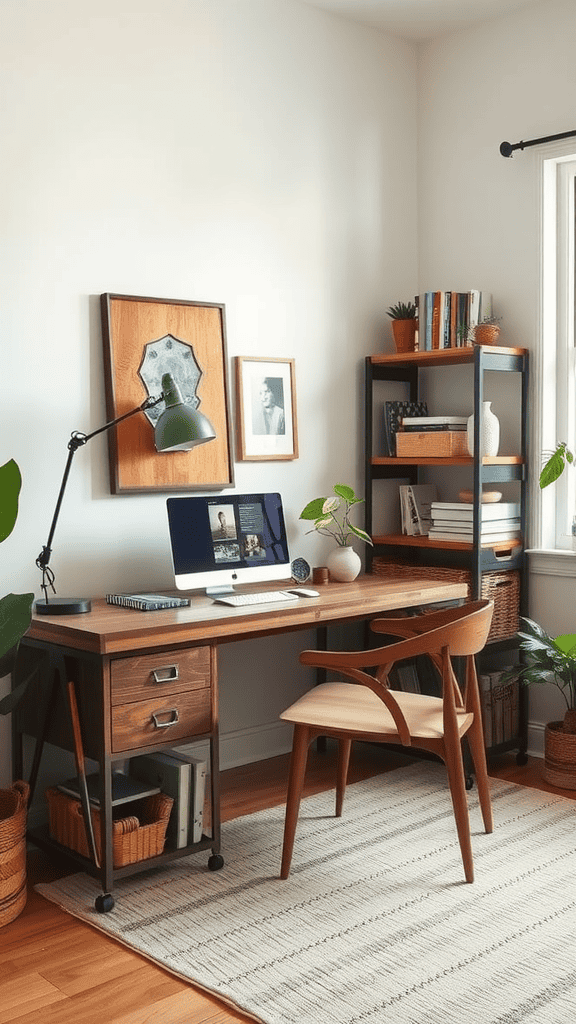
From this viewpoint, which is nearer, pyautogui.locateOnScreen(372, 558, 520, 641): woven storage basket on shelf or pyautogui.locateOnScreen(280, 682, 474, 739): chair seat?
pyautogui.locateOnScreen(280, 682, 474, 739): chair seat

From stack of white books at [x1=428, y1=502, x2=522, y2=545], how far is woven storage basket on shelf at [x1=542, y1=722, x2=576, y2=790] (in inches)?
29.1

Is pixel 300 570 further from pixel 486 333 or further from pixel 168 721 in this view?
pixel 486 333

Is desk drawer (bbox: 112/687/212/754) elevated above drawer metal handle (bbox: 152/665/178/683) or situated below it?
below

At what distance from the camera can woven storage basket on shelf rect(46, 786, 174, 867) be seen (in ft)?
9.12

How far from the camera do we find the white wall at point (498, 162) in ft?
12.8

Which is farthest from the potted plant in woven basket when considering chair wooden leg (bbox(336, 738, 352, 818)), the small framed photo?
the small framed photo

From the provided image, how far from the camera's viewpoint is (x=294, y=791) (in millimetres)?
2863

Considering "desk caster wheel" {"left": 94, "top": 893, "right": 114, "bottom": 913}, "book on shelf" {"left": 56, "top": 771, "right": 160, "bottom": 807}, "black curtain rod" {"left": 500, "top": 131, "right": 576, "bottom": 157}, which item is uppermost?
"black curtain rod" {"left": 500, "top": 131, "right": 576, "bottom": 157}

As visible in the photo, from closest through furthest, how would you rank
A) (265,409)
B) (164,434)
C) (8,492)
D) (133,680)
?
(8,492) < (133,680) < (164,434) < (265,409)

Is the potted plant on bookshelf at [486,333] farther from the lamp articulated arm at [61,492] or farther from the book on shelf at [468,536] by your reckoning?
the lamp articulated arm at [61,492]

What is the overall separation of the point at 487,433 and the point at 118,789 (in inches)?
73.0

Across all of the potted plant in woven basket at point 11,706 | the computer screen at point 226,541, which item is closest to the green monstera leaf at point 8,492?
the potted plant in woven basket at point 11,706

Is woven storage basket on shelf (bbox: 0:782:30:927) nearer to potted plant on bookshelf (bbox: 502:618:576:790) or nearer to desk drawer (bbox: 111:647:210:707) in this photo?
desk drawer (bbox: 111:647:210:707)

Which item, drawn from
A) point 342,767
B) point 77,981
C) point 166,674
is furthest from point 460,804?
point 77,981
